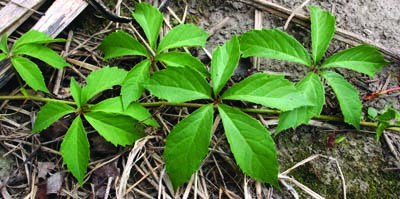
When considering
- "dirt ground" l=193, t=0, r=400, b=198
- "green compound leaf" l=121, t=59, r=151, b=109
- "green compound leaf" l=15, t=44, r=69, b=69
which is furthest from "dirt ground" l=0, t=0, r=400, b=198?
"green compound leaf" l=15, t=44, r=69, b=69

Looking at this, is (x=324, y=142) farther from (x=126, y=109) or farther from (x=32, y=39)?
(x=32, y=39)

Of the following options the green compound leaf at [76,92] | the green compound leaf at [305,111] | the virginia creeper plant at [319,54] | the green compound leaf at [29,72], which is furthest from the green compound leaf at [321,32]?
the green compound leaf at [29,72]

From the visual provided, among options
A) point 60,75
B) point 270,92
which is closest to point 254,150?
point 270,92

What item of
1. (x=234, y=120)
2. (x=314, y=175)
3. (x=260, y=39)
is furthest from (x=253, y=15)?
(x=314, y=175)

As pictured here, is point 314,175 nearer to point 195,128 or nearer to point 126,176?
point 195,128

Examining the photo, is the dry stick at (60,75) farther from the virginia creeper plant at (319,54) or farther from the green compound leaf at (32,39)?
the virginia creeper plant at (319,54)
